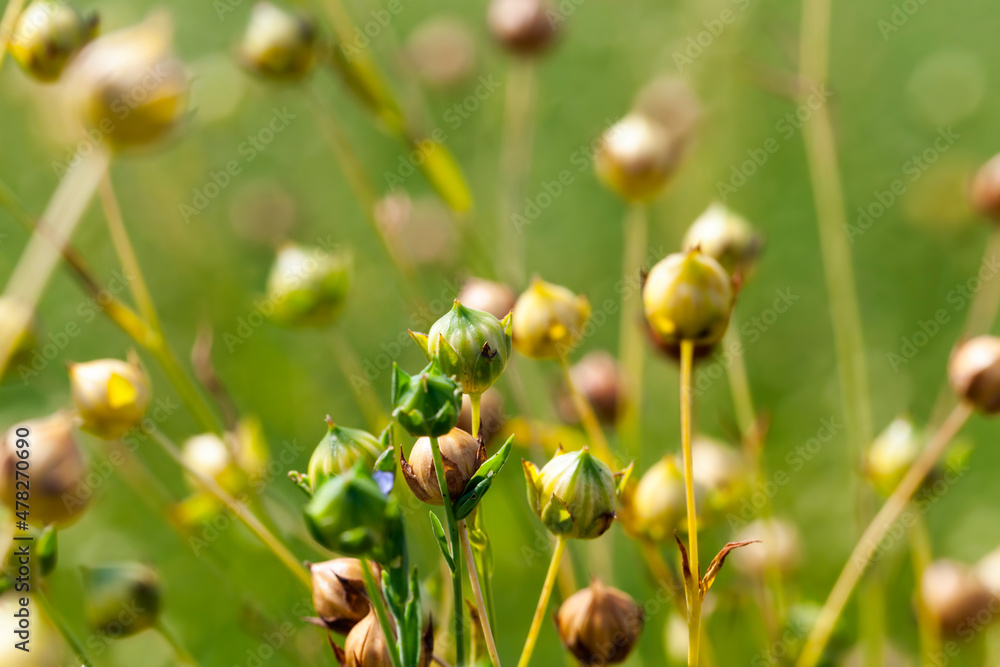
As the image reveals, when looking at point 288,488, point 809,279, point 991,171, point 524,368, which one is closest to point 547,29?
point 524,368

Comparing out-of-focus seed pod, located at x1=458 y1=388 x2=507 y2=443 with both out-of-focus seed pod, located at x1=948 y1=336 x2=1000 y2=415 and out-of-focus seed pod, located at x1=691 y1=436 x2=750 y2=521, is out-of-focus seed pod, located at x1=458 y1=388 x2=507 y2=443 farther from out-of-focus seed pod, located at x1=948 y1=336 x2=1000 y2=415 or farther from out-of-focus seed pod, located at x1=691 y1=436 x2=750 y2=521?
out-of-focus seed pod, located at x1=948 y1=336 x2=1000 y2=415

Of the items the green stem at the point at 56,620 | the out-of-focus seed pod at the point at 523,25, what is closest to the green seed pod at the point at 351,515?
the green stem at the point at 56,620

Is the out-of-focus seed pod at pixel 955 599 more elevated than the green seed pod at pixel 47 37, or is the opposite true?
the green seed pod at pixel 47 37

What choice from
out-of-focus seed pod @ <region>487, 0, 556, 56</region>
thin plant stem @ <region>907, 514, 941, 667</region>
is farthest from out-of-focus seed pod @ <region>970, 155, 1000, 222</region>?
out-of-focus seed pod @ <region>487, 0, 556, 56</region>

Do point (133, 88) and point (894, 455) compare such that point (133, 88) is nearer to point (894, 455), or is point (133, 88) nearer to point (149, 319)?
point (149, 319)

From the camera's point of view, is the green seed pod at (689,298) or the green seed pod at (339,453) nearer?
the green seed pod at (339,453)

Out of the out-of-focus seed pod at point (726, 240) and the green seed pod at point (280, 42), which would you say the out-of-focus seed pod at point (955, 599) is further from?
the green seed pod at point (280, 42)

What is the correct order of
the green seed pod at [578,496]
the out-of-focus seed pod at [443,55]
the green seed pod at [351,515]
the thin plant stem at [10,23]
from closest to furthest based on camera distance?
the green seed pod at [351,515]
the green seed pod at [578,496]
the thin plant stem at [10,23]
the out-of-focus seed pod at [443,55]

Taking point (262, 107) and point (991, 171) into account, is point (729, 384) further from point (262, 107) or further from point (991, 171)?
point (262, 107)
